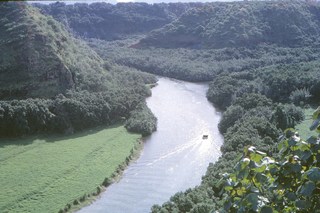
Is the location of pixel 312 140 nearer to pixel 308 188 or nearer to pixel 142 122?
pixel 308 188

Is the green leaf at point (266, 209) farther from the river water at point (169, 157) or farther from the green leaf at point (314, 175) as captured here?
the river water at point (169, 157)

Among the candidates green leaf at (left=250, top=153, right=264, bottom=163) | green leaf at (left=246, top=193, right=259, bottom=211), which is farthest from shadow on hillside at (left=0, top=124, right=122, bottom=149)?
green leaf at (left=246, top=193, right=259, bottom=211)

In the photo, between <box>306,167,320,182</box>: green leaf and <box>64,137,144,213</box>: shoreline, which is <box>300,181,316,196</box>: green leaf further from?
<box>64,137,144,213</box>: shoreline

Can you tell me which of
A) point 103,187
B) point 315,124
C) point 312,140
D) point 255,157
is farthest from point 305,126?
point 255,157

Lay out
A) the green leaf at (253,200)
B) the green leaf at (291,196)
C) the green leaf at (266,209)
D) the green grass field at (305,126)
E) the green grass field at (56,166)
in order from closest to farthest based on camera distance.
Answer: the green leaf at (253,200), the green leaf at (266,209), the green leaf at (291,196), the green grass field at (56,166), the green grass field at (305,126)

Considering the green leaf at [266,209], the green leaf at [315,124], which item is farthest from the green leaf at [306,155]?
the green leaf at [266,209]

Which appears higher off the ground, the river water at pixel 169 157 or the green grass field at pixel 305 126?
the green grass field at pixel 305 126

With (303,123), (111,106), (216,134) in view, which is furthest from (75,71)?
(303,123)
